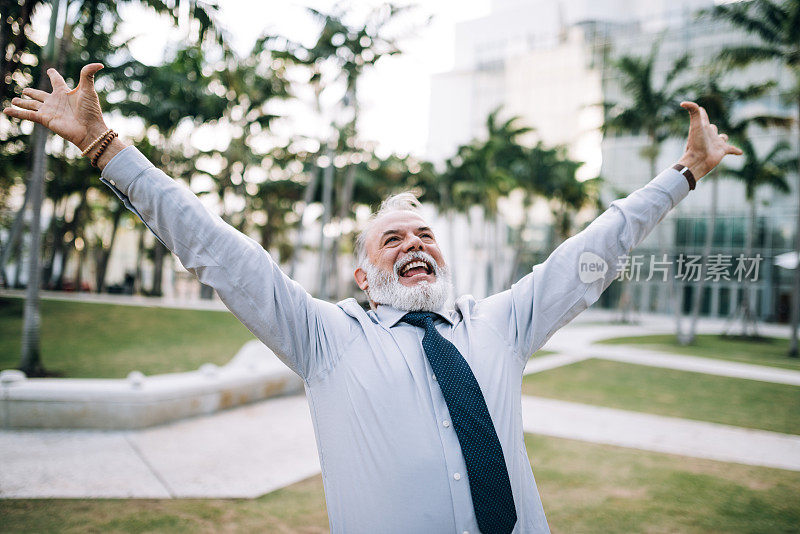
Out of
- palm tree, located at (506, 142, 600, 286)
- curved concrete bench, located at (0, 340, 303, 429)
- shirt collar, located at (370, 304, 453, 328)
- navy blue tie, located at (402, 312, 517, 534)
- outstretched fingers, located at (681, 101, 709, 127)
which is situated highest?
palm tree, located at (506, 142, 600, 286)

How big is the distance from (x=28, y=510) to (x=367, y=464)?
3.25 meters

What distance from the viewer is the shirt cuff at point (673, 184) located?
7.02 feet

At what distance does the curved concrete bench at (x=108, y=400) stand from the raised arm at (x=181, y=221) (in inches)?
180

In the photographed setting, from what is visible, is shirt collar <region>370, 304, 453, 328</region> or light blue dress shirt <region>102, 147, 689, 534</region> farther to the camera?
shirt collar <region>370, 304, 453, 328</region>

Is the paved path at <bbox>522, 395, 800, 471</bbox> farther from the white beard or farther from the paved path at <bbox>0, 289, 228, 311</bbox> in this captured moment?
the paved path at <bbox>0, 289, 228, 311</bbox>

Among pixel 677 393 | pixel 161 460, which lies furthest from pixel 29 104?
pixel 677 393

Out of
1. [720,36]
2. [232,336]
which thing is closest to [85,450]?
[232,336]

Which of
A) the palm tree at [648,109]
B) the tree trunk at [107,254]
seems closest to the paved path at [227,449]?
the palm tree at [648,109]

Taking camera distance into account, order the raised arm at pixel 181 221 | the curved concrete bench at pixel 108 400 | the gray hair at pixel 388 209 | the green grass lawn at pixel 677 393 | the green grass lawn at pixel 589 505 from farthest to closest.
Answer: the green grass lawn at pixel 677 393 → the curved concrete bench at pixel 108 400 → the green grass lawn at pixel 589 505 → the gray hair at pixel 388 209 → the raised arm at pixel 181 221

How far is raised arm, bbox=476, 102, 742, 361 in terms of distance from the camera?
6.80 ft

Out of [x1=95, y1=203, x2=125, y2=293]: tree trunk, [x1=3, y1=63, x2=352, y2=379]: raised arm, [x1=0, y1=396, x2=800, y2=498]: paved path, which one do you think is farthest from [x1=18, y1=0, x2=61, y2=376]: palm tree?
[x1=95, y1=203, x2=125, y2=293]: tree trunk

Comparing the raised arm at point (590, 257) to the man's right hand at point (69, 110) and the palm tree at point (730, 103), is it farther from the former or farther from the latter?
the palm tree at point (730, 103)

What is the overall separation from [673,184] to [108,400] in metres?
5.58

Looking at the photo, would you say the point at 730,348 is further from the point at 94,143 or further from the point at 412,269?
the point at 94,143
